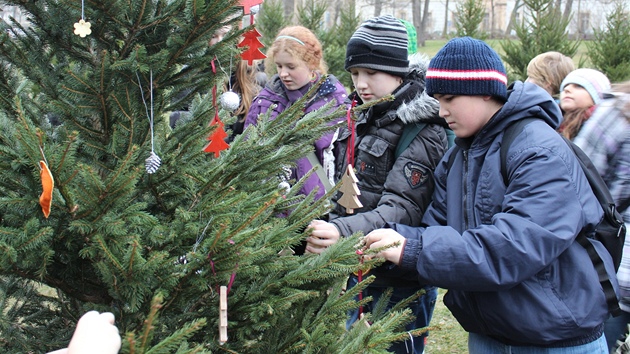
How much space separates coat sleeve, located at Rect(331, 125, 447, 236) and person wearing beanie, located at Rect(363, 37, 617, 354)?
10.2 inches

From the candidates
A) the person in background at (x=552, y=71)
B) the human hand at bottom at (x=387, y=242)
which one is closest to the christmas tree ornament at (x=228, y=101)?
the human hand at bottom at (x=387, y=242)

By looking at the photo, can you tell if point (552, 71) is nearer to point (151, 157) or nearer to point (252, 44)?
point (252, 44)

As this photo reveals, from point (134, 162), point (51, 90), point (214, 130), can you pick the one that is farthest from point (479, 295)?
point (51, 90)

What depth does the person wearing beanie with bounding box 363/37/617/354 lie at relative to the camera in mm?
1968

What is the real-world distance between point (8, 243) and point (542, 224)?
4.98 ft

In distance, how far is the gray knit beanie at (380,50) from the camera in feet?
9.47

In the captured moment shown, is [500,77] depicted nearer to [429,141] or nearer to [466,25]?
[429,141]

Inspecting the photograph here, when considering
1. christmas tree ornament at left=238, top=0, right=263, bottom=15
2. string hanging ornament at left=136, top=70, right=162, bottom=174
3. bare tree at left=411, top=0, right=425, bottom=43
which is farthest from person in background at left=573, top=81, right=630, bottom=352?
bare tree at left=411, top=0, right=425, bottom=43

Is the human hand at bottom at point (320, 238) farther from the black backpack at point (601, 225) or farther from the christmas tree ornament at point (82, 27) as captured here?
the christmas tree ornament at point (82, 27)

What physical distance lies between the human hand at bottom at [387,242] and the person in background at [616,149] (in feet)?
3.78

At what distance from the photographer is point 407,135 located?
9.08ft

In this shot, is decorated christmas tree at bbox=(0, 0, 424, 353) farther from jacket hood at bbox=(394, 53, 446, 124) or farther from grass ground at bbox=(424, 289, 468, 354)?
grass ground at bbox=(424, 289, 468, 354)

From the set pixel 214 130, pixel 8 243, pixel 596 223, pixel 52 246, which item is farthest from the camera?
pixel 596 223

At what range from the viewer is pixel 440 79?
2211 millimetres
